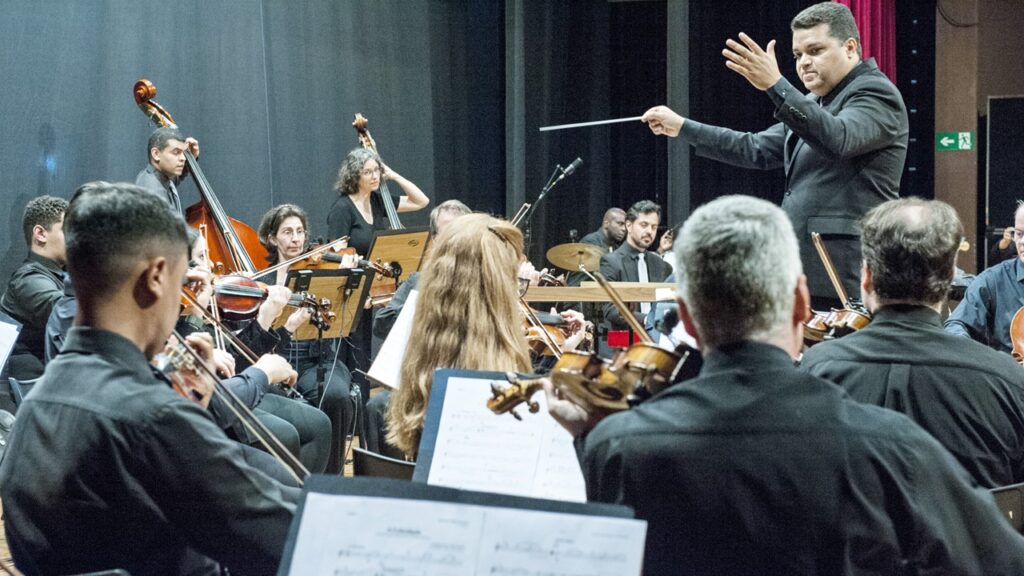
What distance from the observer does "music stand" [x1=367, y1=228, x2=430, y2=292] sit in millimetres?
4949

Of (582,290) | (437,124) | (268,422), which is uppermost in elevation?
(437,124)

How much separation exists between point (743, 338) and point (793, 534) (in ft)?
0.77

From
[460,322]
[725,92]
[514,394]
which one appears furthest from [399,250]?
[725,92]

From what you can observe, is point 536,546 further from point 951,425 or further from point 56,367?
point 951,425

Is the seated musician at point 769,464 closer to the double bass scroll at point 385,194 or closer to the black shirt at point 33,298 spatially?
the black shirt at point 33,298

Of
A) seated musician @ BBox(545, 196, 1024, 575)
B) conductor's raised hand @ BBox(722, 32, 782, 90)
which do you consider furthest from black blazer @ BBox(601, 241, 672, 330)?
seated musician @ BBox(545, 196, 1024, 575)

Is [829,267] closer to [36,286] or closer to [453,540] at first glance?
[453,540]

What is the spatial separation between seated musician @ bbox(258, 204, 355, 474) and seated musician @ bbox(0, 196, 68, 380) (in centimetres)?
85

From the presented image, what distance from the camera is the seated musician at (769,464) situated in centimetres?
127

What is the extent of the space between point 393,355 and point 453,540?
1853mm

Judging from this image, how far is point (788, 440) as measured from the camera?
49.9 inches

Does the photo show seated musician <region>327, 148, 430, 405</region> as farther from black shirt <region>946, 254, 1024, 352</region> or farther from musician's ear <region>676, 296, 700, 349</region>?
musician's ear <region>676, 296, 700, 349</region>

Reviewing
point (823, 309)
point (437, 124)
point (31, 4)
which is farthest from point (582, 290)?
point (437, 124)

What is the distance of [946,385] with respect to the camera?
188cm
